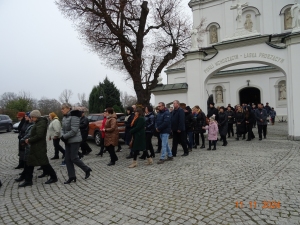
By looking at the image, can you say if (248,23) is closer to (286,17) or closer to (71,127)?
(286,17)

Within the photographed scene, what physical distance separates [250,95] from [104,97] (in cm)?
2130

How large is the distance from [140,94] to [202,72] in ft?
14.5

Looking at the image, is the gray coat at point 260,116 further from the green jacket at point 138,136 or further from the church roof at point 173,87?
the green jacket at point 138,136

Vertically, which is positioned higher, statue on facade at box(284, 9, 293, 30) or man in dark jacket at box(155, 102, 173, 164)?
statue on facade at box(284, 9, 293, 30)

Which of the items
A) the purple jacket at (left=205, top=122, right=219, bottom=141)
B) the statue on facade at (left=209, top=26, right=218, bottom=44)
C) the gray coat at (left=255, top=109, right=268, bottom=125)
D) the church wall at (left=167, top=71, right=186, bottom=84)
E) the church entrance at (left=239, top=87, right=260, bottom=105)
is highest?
the statue on facade at (left=209, top=26, right=218, bottom=44)

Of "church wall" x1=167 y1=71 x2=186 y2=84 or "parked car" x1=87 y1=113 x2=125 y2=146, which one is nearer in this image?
"parked car" x1=87 y1=113 x2=125 y2=146

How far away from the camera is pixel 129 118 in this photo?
9.04 m

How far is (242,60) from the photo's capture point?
12.2 m

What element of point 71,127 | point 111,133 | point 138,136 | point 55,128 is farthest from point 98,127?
point 71,127

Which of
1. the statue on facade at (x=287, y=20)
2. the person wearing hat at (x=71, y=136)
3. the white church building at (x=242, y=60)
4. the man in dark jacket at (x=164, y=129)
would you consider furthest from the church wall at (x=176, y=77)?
the person wearing hat at (x=71, y=136)

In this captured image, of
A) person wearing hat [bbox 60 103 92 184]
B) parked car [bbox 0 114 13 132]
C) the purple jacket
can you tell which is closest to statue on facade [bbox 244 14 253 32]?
the purple jacket

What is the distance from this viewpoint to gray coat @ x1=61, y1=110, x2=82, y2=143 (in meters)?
5.52

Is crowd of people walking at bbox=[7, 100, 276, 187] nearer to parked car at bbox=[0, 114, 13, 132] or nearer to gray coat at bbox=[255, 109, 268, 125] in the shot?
gray coat at bbox=[255, 109, 268, 125]

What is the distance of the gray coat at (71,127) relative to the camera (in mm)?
5516
